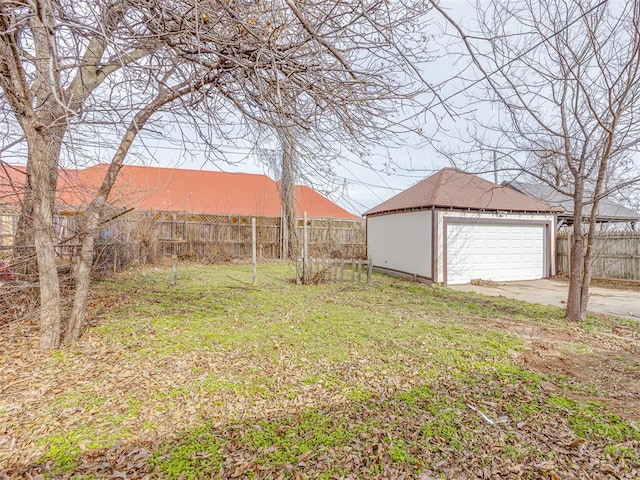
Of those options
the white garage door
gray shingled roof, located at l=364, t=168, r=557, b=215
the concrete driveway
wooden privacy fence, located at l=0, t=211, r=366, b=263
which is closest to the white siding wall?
gray shingled roof, located at l=364, t=168, r=557, b=215

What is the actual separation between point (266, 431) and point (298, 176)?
2.17m

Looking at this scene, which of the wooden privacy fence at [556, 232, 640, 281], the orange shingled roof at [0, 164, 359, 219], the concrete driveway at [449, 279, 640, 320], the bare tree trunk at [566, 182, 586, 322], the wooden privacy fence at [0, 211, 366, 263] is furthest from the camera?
the orange shingled roof at [0, 164, 359, 219]

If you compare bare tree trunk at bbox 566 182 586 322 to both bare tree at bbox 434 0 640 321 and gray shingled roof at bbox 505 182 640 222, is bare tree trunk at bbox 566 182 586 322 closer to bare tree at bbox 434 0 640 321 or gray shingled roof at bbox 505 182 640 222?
bare tree at bbox 434 0 640 321

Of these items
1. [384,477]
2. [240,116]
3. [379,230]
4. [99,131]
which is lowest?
[384,477]

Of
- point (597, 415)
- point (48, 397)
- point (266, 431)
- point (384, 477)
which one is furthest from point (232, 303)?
point (597, 415)

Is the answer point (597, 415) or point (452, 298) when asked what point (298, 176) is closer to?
point (597, 415)

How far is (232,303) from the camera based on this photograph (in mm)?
6180

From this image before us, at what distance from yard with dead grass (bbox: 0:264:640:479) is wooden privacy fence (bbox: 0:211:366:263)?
20.6ft

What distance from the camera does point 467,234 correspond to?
32.7 ft

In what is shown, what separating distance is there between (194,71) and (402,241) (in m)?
9.22

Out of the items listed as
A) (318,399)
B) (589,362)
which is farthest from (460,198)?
(318,399)

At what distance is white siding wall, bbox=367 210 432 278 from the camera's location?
32.6 feet

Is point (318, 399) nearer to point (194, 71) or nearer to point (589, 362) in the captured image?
point (194, 71)

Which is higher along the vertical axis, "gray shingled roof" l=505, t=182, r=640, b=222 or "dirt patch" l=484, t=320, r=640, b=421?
"gray shingled roof" l=505, t=182, r=640, b=222
